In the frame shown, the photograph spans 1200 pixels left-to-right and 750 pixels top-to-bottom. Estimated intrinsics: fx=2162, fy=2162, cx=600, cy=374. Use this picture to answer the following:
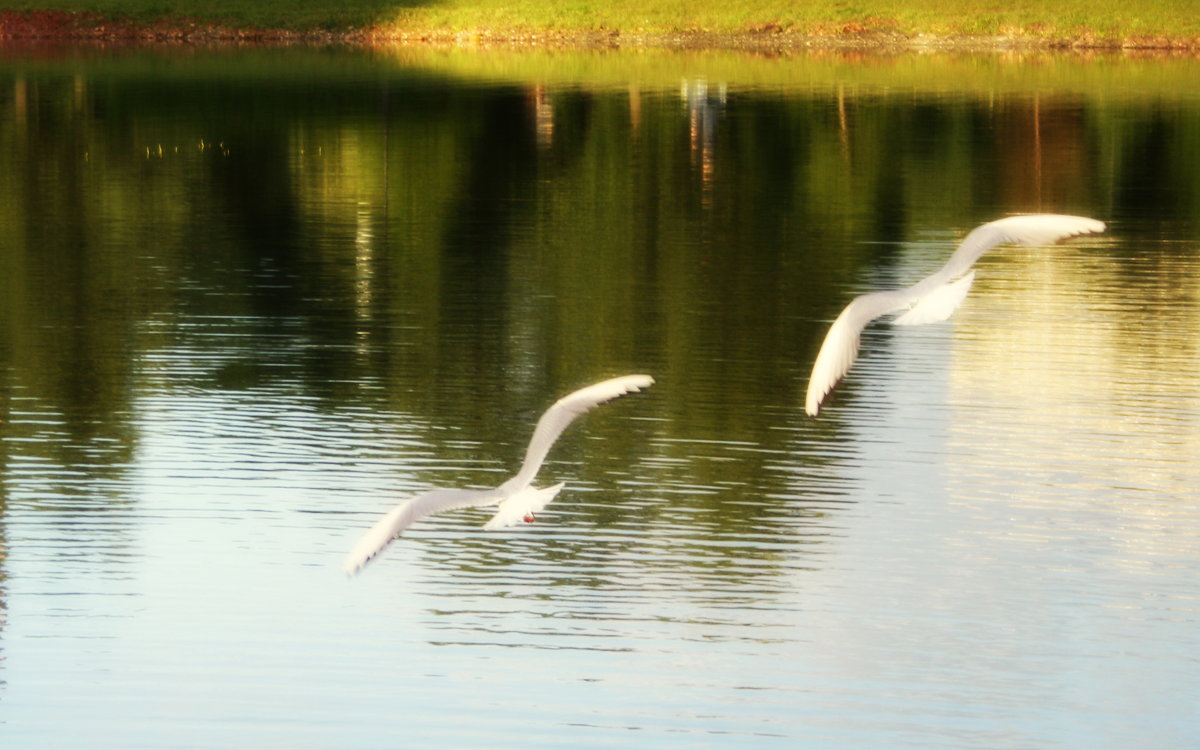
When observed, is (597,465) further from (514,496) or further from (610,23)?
(610,23)

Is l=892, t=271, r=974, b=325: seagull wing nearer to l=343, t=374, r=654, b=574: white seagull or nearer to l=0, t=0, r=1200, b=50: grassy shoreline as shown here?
l=343, t=374, r=654, b=574: white seagull

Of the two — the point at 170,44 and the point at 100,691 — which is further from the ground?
the point at 170,44

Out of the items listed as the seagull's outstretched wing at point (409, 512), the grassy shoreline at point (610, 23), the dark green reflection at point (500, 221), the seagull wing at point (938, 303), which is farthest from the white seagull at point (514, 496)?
the grassy shoreline at point (610, 23)

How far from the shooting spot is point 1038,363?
810 inches

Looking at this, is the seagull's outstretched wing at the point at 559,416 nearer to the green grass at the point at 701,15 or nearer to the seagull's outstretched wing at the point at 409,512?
the seagull's outstretched wing at the point at 409,512

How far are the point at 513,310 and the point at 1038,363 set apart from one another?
237 inches

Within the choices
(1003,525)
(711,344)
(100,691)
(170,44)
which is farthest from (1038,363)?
(170,44)

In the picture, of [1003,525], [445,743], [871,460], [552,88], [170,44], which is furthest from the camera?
[170,44]

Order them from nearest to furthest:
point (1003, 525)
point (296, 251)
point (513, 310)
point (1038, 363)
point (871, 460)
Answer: point (1003, 525), point (871, 460), point (1038, 363), point (513, 310), point (296, 251)

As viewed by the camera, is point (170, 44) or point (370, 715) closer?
point (370, 715)

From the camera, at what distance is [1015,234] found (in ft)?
28.1

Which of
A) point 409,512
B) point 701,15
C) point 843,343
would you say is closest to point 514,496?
point 409,512

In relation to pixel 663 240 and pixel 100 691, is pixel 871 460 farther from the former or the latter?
pixel 663 240

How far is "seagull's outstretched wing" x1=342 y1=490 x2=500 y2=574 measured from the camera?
27.6ft
